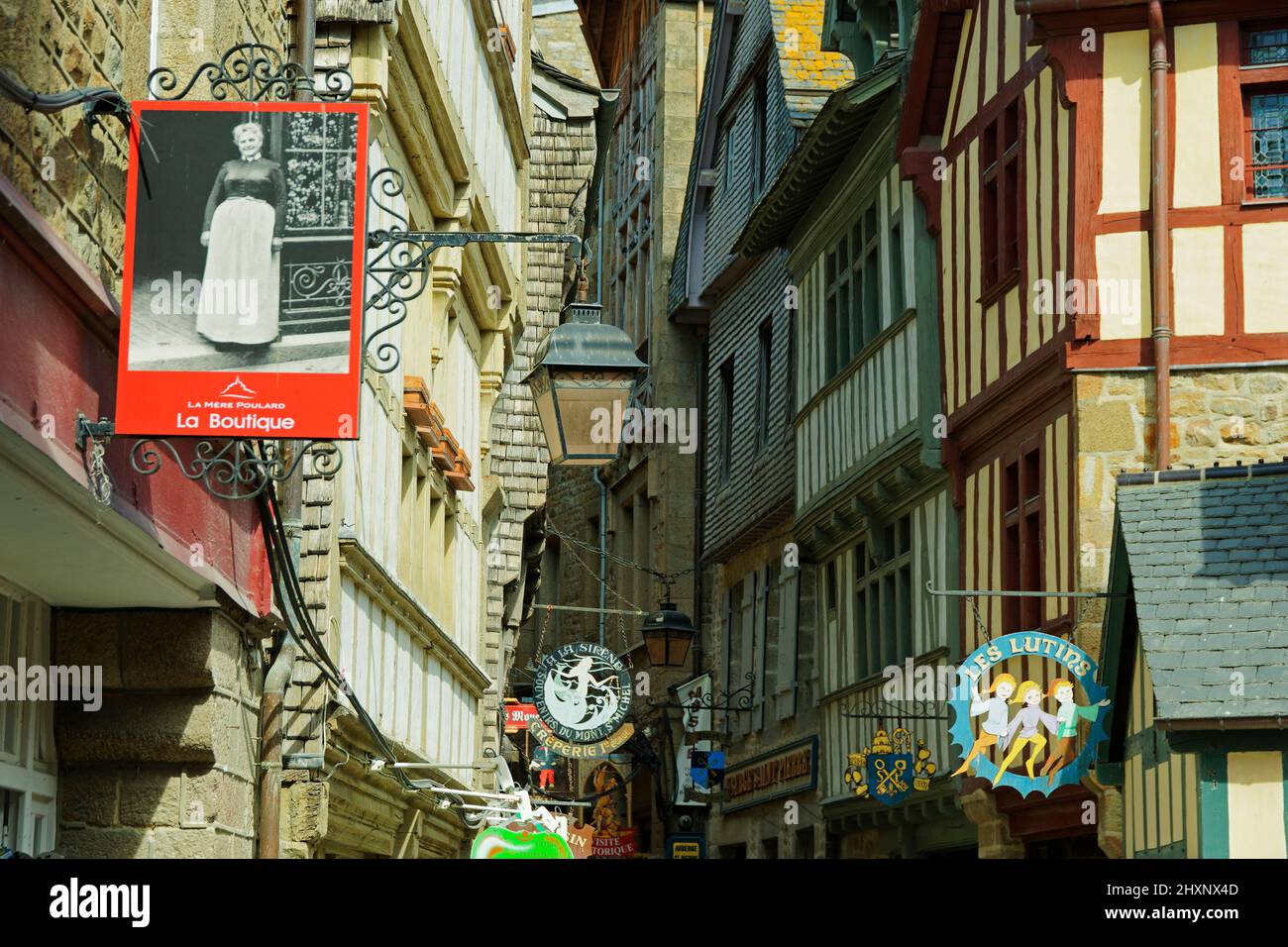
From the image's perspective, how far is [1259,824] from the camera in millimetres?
10242

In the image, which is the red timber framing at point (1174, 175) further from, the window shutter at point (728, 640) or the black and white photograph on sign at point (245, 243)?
the window shutter at point (728, 640)

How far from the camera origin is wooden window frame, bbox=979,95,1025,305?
1459cm

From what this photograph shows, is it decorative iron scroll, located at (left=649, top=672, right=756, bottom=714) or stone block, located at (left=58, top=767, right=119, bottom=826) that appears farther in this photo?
decorative iron scroll, located at (left=649, top=672, right=756, bottom=714)

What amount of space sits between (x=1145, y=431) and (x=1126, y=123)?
1.98 meters

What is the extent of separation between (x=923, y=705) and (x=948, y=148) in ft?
14.7

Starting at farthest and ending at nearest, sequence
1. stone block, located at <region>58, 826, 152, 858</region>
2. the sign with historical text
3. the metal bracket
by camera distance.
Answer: the sign with historical text < stone block, located at <region>58, 826, 152, 858</region> < the metal bracket

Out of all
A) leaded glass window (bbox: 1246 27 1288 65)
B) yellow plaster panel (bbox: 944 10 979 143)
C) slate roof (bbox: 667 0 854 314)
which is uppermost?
slate roof (bbox: 667 0 854 314)

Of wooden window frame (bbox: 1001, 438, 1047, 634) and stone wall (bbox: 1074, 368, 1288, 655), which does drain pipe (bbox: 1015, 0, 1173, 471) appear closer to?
stone wall (bbox: 1074, 368, 1288, 655)

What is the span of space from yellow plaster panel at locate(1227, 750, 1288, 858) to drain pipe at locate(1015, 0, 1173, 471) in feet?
9.05

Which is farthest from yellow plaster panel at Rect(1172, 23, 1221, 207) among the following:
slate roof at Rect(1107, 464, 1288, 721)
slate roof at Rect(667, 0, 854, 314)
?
slate roof at Rect(667, 0, 854, 314)

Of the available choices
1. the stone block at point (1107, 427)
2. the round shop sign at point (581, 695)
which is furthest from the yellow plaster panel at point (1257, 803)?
the round shop sign at point (581, 695)

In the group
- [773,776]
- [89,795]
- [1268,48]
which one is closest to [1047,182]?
[1268,48]

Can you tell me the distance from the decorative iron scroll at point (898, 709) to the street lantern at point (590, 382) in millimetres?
6679

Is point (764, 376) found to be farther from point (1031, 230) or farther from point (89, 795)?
point (89, 795)
